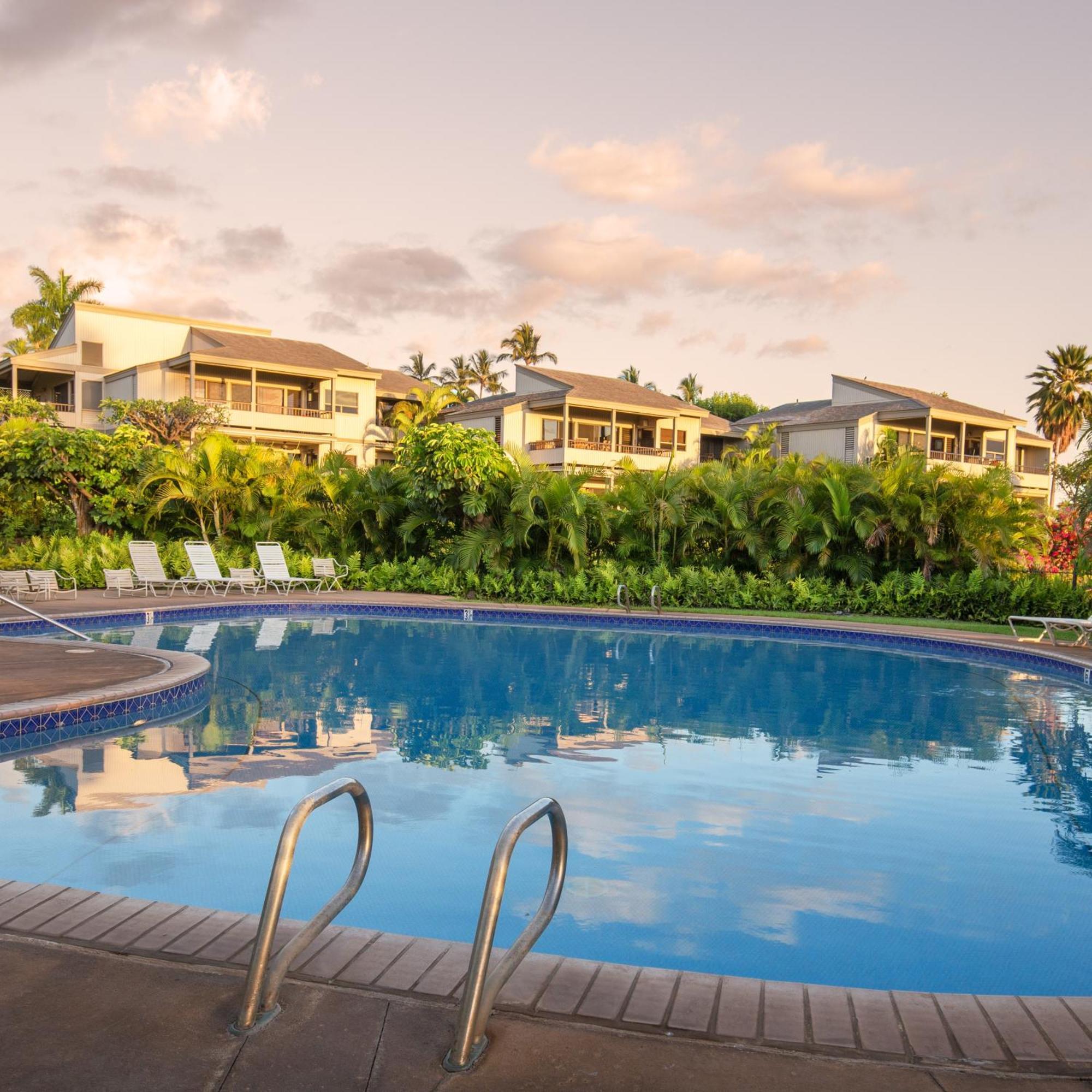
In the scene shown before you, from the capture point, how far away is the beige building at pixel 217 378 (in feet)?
124

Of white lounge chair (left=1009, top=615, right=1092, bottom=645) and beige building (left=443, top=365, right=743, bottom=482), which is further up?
beige building (left=443, top=365, right=743, bottom=482)

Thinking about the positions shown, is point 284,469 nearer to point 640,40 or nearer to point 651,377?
point 640,40

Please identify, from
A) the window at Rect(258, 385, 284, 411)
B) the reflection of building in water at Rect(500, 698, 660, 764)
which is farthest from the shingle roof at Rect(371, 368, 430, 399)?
the reflection of building in water at Rect(500, 698, 660, 764)

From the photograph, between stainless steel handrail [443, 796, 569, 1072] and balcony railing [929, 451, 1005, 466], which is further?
balcony railing [929, 451, 1005, 466]

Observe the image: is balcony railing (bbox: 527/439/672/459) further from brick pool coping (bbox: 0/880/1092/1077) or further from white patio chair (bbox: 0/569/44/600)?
brick pool coping (bbox: 0/880/1092/1077)

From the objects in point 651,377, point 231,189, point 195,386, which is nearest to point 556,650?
point 231,189

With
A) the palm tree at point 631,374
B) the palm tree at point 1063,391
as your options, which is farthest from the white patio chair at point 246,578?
the palm tree at point 631,374

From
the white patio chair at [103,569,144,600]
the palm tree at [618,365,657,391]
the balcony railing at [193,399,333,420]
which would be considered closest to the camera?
the white patio chair at [103,569,144,600]

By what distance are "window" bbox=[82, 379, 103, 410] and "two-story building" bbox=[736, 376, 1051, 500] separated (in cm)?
2846

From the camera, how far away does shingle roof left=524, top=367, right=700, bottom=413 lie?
39.5 meters

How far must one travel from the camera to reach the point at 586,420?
41844mm

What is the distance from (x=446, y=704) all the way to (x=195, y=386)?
3142 cm

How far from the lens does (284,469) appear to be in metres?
23.8

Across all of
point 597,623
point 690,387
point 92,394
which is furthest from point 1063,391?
point 92,394
